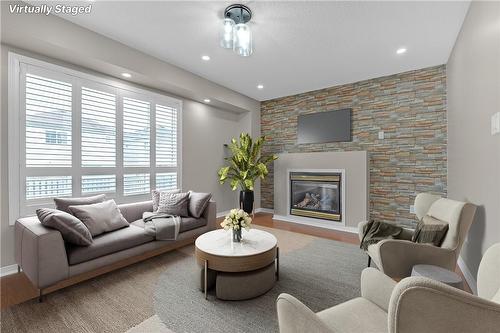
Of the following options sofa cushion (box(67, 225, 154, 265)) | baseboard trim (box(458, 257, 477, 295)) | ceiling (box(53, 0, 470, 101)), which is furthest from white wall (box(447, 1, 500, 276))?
sofa cushion (box(67, 225, 154, 265))

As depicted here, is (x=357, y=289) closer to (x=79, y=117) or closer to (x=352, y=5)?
(x=352, y=5)

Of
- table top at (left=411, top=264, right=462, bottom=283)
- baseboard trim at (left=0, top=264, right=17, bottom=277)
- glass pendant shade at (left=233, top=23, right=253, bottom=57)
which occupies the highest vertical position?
glass pendant shade at (left=233, top=23, right=253, bottom=57)

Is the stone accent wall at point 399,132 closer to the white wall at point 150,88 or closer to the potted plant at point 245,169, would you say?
the potted plant at point 245,169

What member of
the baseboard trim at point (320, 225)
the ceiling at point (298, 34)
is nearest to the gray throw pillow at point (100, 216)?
the ceiling at point (298, 34)

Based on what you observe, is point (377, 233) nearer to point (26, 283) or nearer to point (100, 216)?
point (100, 216)

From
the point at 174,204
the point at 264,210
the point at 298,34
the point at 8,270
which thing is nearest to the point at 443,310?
the point at 298,34

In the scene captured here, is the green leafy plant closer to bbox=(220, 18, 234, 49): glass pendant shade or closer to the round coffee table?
bbox=(220, 18, 234, 49): glass pendant shade

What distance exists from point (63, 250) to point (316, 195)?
4.07 metres

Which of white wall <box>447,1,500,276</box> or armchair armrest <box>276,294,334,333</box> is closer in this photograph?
armchair armrest <box>276,294,334,333</box>

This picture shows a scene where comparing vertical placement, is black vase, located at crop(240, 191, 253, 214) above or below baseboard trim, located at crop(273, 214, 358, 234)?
above

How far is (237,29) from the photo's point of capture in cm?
253

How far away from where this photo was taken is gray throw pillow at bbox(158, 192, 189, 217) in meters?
3.39

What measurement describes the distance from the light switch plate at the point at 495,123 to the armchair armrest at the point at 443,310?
1.59 metres

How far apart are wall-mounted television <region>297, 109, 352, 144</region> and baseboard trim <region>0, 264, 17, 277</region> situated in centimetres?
484
